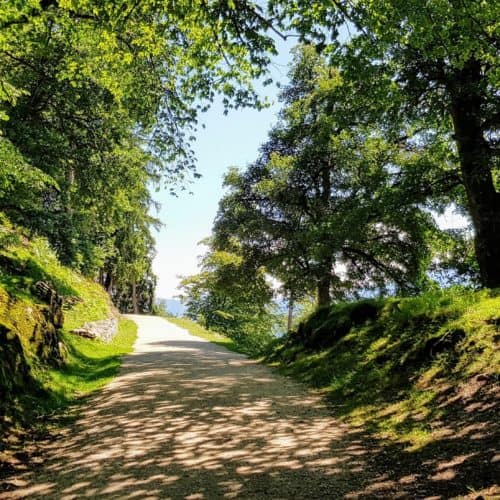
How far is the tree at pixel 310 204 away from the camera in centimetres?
1828

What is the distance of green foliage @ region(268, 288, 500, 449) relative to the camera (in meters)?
6.28

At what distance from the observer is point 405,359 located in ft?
26.5

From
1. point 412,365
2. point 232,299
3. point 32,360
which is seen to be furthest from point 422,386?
point 232,299

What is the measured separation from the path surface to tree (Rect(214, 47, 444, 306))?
32.6 ft

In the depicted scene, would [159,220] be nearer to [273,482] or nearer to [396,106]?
[396,106]

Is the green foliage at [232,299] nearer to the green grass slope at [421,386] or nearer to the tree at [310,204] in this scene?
the tree at [310,204]

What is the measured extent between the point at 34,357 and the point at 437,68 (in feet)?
37.0

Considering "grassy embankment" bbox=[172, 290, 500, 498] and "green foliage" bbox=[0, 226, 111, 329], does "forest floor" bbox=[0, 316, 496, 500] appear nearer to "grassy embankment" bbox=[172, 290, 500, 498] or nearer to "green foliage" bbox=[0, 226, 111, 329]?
"grassy embankment" bbox=[172, 290, 500, 498]

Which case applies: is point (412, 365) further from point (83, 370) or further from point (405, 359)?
point (83, 370)

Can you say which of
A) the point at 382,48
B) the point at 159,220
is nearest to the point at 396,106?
the point at 382,48

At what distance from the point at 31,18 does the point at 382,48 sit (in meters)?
6.30

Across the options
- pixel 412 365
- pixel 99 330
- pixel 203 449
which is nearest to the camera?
pixel 203 449

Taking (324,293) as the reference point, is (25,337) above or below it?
below

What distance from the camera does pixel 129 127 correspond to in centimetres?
1441
